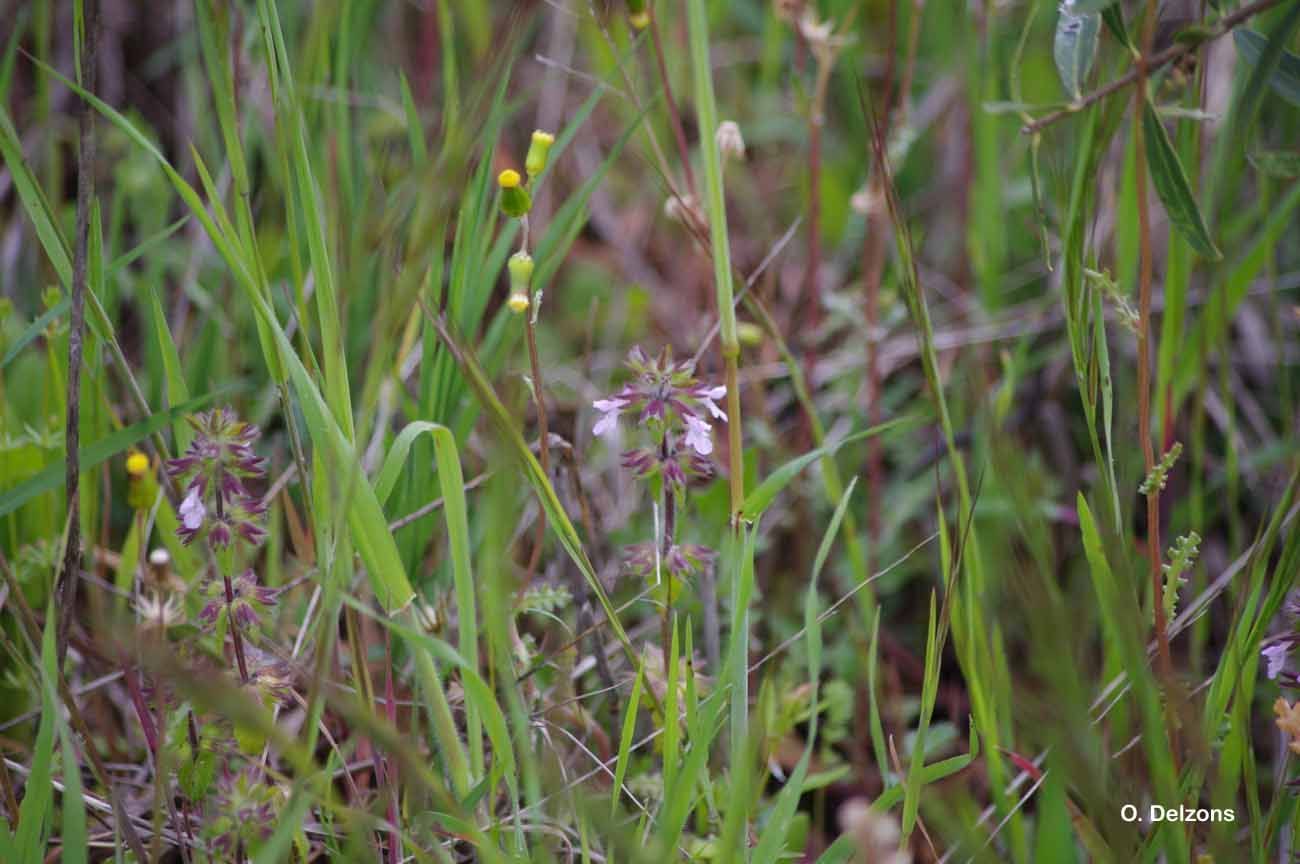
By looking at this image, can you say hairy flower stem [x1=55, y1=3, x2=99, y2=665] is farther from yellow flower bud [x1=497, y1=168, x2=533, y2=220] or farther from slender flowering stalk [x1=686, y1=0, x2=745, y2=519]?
slender flowering stalk [x1=686, y1=0, x2=745, y2=519]

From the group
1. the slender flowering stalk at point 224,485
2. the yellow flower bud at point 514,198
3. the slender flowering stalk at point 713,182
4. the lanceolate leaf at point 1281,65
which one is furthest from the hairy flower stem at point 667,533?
the lanceolate leaf at point 1281,65

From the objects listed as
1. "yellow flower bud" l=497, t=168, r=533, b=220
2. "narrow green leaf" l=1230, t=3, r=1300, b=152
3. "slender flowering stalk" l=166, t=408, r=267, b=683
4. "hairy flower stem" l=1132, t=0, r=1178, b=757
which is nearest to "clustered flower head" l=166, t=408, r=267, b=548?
"slender flowering stalk" l=166, t=408, r=267, b=683

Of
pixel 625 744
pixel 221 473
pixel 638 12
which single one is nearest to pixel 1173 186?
pixel 638 12

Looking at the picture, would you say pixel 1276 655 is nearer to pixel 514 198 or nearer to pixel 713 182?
pixel 713 182

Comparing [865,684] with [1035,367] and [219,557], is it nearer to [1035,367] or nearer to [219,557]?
[1035,367]

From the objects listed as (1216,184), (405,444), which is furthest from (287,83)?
(1216,184)

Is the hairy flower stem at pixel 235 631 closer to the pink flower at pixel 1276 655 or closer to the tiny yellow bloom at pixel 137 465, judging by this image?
the tiny yellow bloom at pixel 137 465
